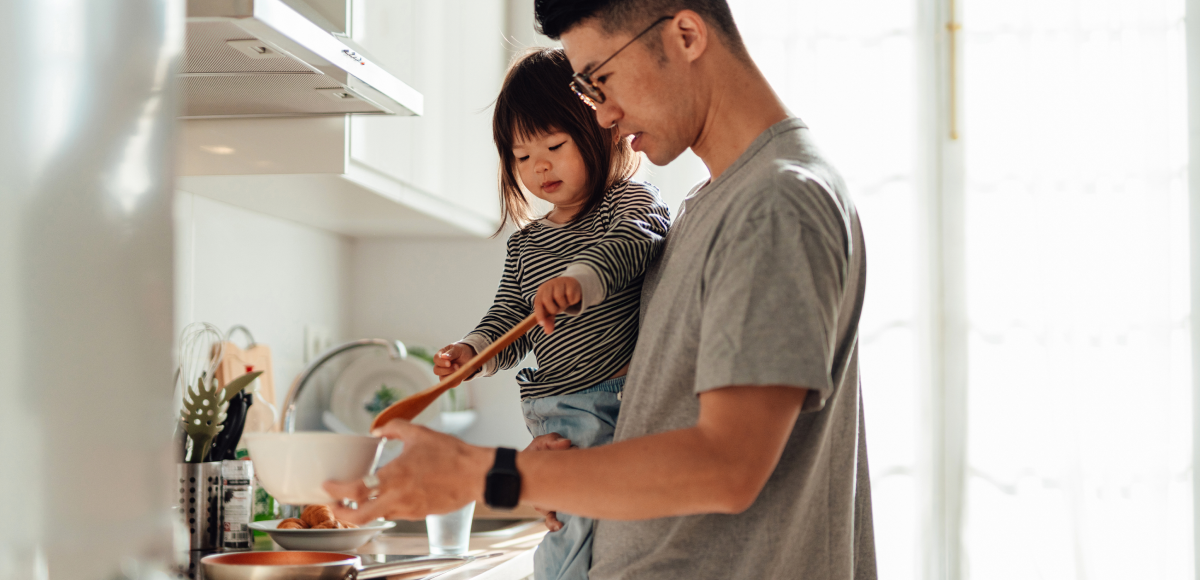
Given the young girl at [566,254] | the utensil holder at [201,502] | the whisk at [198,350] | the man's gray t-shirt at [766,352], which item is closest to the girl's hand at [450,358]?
the young girl at [566,254]

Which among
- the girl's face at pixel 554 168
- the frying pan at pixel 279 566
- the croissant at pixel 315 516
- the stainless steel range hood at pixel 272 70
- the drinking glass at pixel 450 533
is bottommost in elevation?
the drinking glass at pixel 450 533

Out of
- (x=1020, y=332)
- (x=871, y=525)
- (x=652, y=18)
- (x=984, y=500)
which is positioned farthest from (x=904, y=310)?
(x=652, y=18)

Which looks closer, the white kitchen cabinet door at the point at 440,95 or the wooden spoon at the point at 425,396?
the wooden spoon at the point at 425,396

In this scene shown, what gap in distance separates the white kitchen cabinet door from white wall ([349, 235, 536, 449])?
0.19 metres

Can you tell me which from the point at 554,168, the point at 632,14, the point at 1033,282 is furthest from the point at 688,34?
the point at 1033,282

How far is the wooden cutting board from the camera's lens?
202cm

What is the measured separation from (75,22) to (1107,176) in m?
2.65

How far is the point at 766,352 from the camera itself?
0.76 meters

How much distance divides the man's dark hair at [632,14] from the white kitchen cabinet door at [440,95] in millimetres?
592

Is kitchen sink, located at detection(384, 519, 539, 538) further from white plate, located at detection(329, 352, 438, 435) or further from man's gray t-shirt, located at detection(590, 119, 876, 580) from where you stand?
man's gray t-shirt, located at detection(590, 119, 876, 580)

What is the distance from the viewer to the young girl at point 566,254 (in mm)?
1138

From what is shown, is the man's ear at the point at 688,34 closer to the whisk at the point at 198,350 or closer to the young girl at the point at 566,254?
the young girl at the point at 566,254

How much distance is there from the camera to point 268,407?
83.9 inches

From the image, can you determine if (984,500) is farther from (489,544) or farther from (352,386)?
(352,386)
